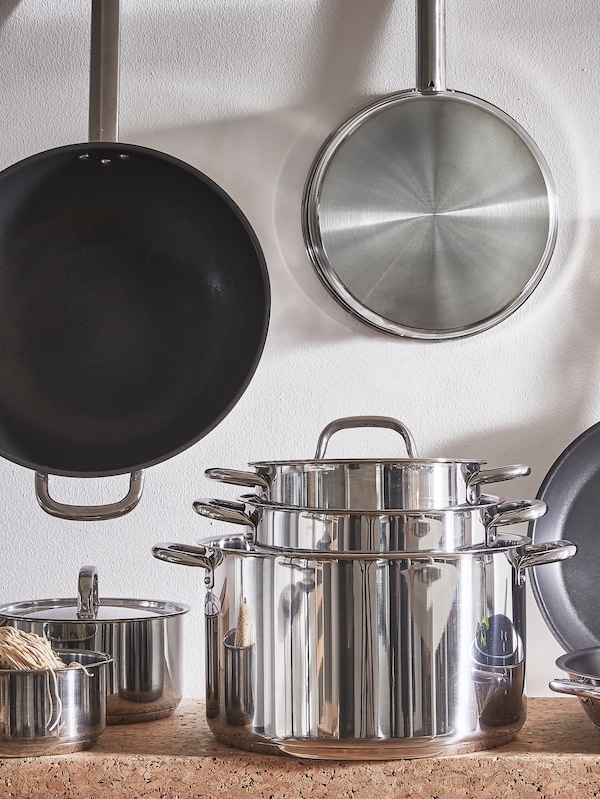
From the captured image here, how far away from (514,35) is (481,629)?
0.74 meters

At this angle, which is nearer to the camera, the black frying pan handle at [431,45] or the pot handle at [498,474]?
the pot handle at [498,474]

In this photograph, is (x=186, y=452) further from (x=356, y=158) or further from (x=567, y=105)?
(x=567, y=105)

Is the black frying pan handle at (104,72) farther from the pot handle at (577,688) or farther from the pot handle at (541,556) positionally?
the pot handle at (577,688)

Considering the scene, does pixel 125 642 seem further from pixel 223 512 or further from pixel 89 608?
pixel 223 512

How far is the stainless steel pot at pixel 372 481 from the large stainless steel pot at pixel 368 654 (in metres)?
0.06

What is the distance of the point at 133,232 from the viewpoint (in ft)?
3.32

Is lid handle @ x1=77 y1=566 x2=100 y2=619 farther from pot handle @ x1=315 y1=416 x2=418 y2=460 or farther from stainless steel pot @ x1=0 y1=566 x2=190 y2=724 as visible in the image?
pot handle @ x1=315 y1=416 x2=418 y2=460

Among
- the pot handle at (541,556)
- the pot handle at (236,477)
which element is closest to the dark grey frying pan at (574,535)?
the pot handle at (541,556)

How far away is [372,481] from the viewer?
2.60 ft

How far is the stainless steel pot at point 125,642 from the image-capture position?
2.86 ft

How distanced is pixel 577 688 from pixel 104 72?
0.80 metres

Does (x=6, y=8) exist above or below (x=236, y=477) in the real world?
above

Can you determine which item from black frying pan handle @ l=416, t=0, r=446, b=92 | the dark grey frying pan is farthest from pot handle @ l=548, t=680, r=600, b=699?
black frying pan handle @ l=416, t=0, r=446, b=92

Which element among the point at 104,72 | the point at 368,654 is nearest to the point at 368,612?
the point at 368,654
